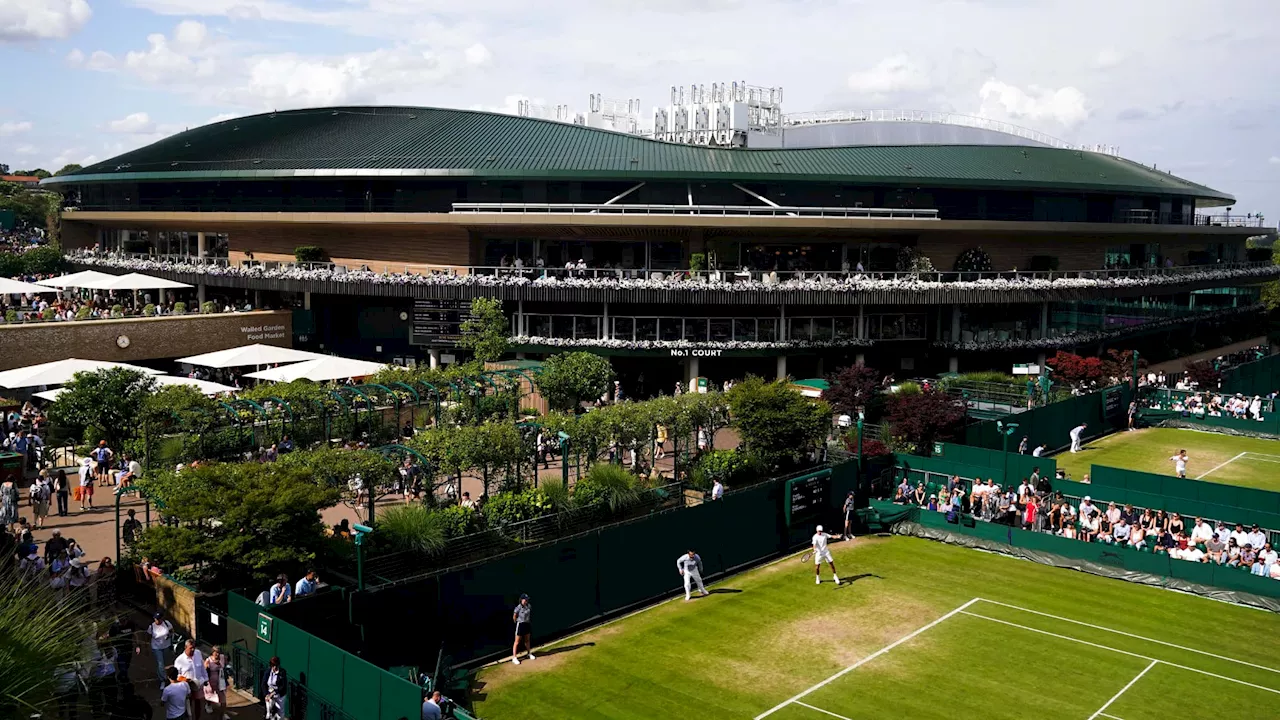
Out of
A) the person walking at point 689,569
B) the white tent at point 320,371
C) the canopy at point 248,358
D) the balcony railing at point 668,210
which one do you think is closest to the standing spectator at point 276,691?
the person walking at point 689,569

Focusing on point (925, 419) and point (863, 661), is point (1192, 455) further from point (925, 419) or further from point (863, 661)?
point (863, 661)

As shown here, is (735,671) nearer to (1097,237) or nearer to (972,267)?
(972,267)

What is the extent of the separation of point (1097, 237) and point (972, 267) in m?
14.0

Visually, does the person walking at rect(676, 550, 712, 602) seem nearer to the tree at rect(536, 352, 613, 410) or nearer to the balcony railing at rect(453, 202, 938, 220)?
the tree at rect(536, 352, 613, 410)

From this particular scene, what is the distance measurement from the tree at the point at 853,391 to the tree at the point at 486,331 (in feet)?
52.5

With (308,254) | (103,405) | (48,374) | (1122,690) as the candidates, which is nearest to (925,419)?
(1122,690)

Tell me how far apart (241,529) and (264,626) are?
12.2ft

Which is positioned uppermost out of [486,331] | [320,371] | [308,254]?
[308,254]

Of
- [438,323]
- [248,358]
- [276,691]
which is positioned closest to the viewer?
[276,691]

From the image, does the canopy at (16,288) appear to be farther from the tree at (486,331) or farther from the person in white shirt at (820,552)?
the person in white shirt at (820,552)

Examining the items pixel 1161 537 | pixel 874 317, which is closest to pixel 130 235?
pixel 874 317

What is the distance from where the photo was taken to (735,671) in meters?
24.9

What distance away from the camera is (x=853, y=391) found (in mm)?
45625

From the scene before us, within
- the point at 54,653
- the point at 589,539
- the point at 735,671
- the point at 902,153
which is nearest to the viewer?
the point at 54,653
